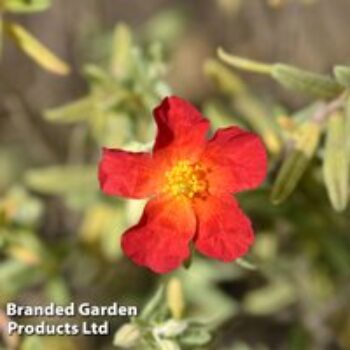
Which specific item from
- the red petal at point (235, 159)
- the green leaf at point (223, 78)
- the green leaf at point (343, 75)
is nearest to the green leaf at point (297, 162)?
the green leaf at point (343, 75)

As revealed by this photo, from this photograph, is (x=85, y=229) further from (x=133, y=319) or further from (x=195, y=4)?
(x=195, y=4)

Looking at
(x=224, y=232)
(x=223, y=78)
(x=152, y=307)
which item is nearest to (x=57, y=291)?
(x=152, y=307)

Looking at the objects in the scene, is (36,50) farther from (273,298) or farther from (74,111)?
(273,298)

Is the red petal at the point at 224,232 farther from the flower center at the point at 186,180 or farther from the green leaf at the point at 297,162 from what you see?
the green leaf at the point at 297,162

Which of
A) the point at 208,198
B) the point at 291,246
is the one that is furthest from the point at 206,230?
the point at 291,246

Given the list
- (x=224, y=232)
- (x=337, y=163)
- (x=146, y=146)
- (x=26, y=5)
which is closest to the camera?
(x=224, y=232)

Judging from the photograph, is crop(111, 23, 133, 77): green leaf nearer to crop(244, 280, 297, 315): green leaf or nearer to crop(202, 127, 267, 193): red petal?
crop(202, 127, 267, 193): red petal
